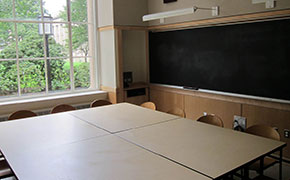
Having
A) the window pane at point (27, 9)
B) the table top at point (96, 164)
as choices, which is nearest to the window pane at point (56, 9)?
the window pane at point (27, 9)

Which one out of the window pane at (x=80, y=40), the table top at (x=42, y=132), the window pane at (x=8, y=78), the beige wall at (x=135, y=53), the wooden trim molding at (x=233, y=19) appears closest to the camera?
the table top at (x=42, y=132)

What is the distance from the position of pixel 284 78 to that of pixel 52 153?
129 inches

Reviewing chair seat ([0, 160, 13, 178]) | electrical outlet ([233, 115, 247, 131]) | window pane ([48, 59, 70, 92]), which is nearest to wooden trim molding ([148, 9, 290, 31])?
electrical outlet ([233, 115, 247, 131])

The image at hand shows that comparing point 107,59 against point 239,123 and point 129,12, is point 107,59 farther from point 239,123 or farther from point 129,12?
point 239,123

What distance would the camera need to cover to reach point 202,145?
275 centimetres

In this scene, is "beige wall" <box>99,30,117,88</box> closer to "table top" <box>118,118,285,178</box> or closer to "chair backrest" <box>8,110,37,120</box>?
"chair backrest" <box>8,110,37,120</box>

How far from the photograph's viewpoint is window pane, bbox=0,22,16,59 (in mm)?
5305

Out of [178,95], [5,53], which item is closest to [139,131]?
[178,95]

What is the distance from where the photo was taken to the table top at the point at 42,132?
291cm

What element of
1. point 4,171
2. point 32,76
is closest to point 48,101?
point 32,76

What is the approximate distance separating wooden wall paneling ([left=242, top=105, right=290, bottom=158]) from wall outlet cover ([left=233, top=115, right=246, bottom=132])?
82 mm

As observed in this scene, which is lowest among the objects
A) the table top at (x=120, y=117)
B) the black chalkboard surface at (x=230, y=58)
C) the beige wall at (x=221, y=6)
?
the table top at (x=120, y=117)

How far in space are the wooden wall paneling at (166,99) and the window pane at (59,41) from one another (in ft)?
7.08

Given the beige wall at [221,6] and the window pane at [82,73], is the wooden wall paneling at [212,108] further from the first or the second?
the window pane at [82,73]
